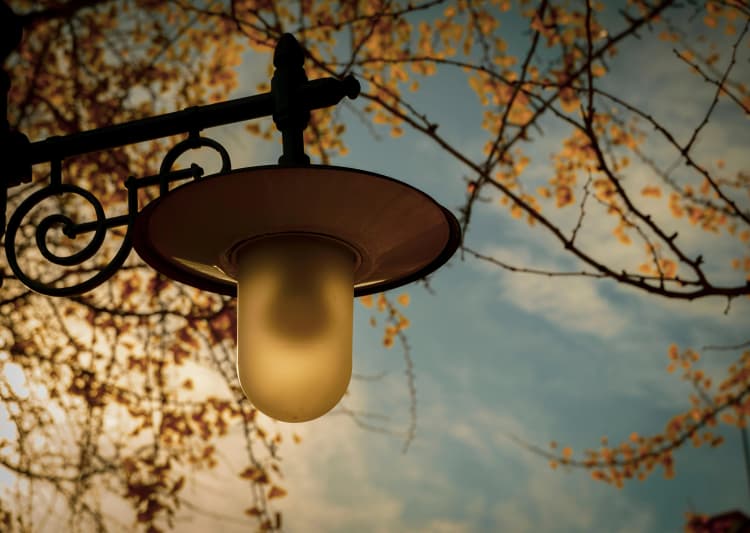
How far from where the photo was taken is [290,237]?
165 cm

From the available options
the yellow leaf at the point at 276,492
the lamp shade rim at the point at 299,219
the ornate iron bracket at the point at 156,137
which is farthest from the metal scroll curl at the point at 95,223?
the yellow leaf at the point at 276,492

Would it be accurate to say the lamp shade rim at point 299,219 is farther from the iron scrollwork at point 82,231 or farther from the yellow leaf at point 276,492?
the yellow leaf at point 276,492

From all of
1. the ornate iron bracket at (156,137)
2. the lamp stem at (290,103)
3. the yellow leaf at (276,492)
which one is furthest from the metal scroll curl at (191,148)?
the yellow leaf at (276,492)

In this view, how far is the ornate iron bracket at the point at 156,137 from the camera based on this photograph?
1.71 meters

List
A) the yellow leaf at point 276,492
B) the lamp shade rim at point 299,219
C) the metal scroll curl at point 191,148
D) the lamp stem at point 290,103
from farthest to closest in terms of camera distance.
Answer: the yellow leaf at point 276,492 < the metal scroll curl at point 191,148 < the lamp stem at point 290,103 < the lamp shade rim at point 299,219

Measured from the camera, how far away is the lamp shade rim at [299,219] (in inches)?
59.2

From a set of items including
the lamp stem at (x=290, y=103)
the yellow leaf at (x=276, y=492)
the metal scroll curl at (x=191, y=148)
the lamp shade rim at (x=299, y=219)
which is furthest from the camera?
the yellow leaf at (x=276, y=492)

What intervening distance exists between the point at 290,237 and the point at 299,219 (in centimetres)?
7

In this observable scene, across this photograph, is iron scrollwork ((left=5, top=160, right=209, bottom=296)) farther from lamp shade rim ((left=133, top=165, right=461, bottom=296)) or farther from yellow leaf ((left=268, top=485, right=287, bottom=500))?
yellow leaf ((left=268, top=485, right=287, bottom=500))

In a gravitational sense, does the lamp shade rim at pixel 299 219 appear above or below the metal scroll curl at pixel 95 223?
below

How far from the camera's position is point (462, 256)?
3166 mm

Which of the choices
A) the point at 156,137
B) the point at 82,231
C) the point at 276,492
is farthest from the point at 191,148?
the point at 276,492

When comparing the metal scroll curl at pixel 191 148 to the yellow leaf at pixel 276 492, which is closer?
the metal scroll curl at pixel 191 148

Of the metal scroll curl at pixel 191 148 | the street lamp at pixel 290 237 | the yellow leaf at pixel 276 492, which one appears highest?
the yellow leaf at pixel 276 492
